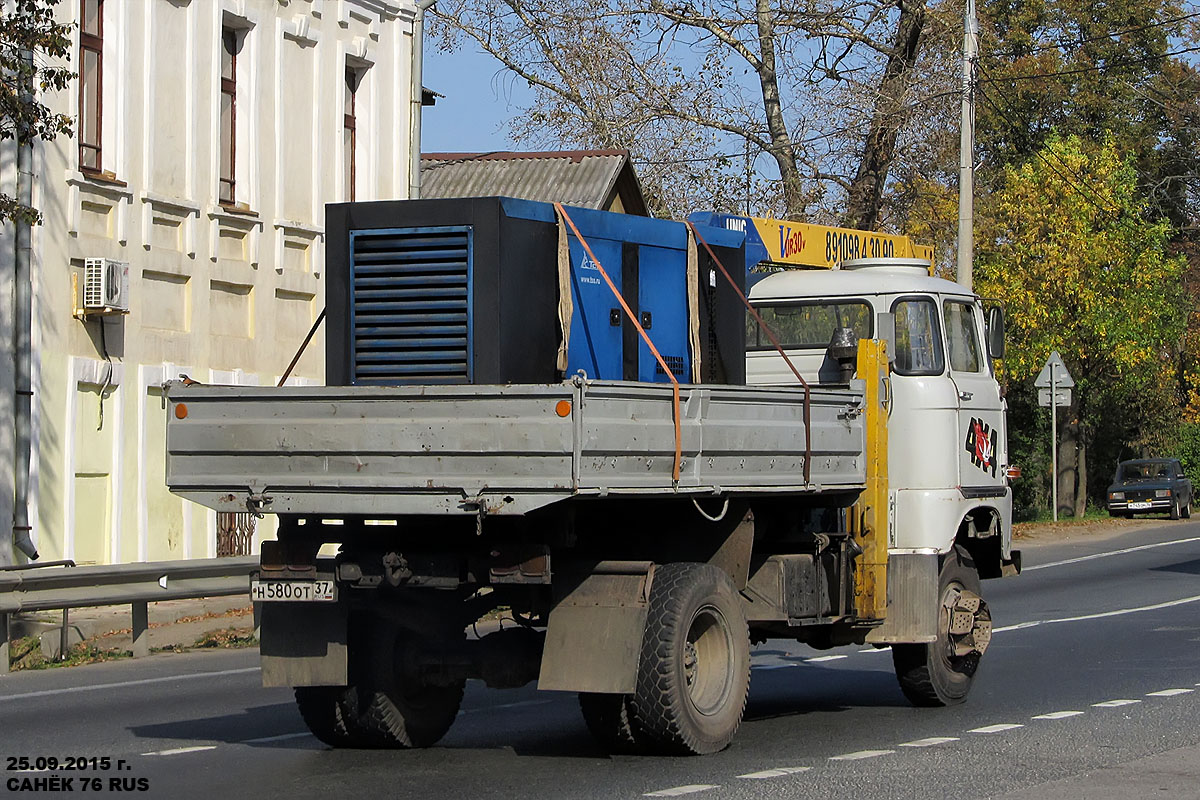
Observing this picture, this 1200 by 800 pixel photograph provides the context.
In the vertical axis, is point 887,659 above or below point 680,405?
below

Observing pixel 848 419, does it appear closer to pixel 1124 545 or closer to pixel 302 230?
pixel 302 230

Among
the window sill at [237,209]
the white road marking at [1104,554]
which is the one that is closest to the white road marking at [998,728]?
the white road marking at [1104,554]

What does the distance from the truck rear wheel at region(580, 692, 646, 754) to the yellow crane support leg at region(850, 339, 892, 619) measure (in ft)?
7.22

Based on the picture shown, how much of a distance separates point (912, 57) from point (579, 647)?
2908 centimetres

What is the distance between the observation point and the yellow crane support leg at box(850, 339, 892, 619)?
1103 centimetres

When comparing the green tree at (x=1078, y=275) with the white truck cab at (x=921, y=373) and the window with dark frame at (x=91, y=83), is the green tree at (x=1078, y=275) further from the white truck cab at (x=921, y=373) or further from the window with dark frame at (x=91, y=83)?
the white truck cab at (x=921, y=373)

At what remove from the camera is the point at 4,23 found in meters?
15.4

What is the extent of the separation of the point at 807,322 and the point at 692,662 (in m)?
3.46

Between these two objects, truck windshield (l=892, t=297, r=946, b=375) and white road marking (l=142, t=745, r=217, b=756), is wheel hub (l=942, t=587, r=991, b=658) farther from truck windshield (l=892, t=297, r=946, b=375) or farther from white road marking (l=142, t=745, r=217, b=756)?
white road marking (l=142, t=745, r=217, b=756)

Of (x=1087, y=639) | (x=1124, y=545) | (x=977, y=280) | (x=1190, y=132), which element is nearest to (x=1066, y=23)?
(x=1190, y=132)

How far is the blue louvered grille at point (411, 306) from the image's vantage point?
9.63 m

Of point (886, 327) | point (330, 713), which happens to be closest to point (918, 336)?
point (886, 327)

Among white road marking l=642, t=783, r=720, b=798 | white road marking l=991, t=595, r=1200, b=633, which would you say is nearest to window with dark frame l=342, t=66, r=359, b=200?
white road marking l=991, t=595, r=1200, b=633

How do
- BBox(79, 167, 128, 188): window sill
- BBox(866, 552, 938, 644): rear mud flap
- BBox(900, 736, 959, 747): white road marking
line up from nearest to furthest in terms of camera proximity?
BBox(900, 736, 959, 747): white road marking < BBox(866, 552, 938, 644): rear mud flap < BBox(79, 167, 128, 188): window sill
